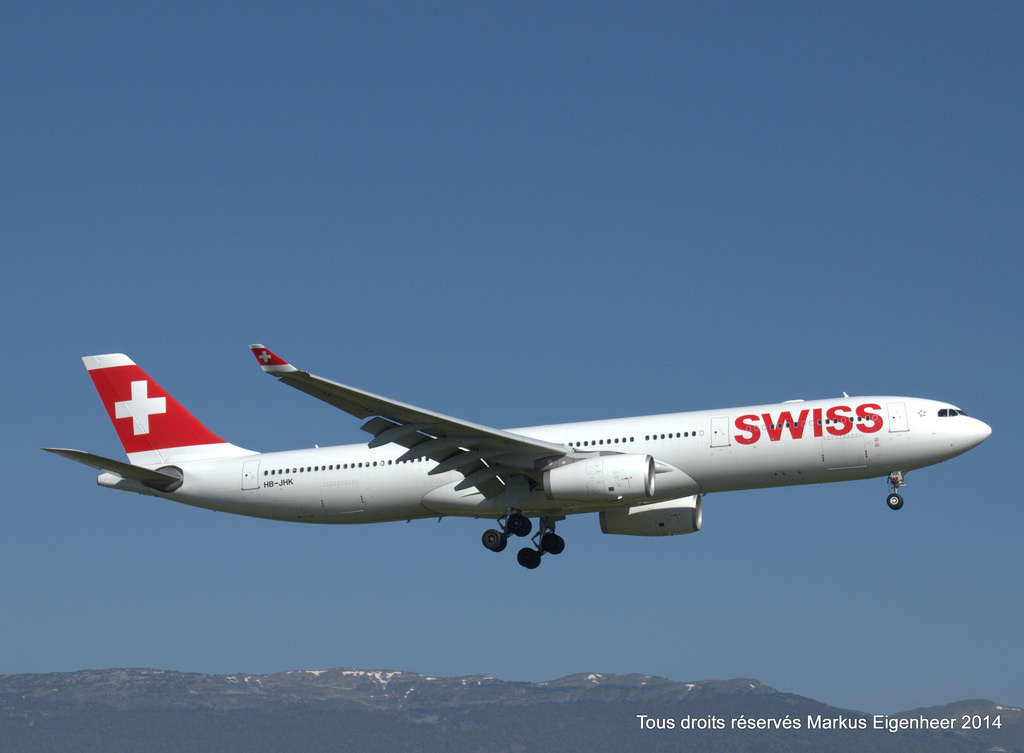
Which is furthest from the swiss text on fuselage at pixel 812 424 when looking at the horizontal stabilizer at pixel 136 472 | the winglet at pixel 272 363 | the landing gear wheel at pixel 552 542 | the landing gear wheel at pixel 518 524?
the horizontal stabilizer at pixel 136 472

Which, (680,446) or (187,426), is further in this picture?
(187,426)

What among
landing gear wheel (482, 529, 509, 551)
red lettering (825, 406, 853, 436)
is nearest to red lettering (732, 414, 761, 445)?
red lettering (825, 406, 853, 436)

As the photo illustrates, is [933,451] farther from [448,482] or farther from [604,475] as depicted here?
[448,482]

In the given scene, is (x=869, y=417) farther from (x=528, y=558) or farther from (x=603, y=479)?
(x=528, y=558)

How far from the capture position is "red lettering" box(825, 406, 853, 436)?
108 ft

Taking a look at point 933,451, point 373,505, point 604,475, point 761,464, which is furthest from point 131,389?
point 933,451

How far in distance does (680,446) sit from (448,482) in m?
7.16

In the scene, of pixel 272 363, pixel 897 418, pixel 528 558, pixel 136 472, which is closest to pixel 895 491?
pixel 897 418

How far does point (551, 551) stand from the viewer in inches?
1522

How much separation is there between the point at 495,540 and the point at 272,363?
10.6 metres

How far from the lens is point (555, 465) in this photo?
112ft

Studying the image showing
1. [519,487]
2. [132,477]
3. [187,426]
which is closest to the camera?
[519,487]

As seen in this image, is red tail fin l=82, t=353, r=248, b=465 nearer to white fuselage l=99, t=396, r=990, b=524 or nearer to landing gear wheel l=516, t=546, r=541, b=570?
white fuselage l=99, t=396, r=990, b=524

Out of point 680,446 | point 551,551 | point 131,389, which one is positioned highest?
point 131,389
